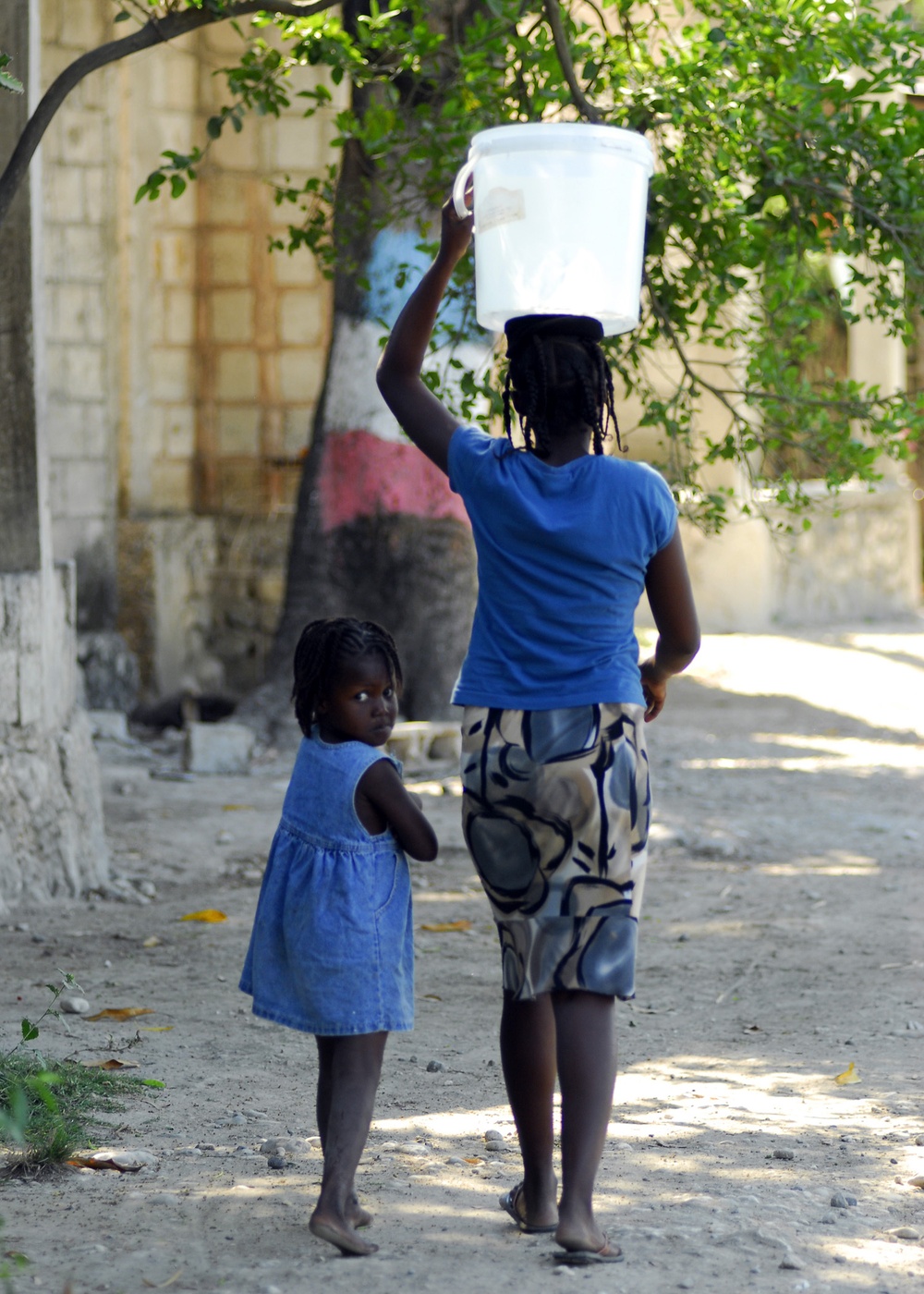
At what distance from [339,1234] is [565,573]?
1.14 meters

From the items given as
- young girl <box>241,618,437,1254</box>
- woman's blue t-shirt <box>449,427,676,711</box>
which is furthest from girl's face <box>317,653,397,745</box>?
woman's blue t-shirt <box>449,427,676,711</box>

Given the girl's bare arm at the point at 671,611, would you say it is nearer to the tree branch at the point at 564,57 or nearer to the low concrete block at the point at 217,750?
the tree branch at the point at 564,57

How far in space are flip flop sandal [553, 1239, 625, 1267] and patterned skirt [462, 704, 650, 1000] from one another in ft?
1.33

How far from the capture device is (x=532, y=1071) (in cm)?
262

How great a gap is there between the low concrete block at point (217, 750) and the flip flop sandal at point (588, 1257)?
5413 mm

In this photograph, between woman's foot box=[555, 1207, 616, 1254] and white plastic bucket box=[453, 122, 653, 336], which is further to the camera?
white plastic bucket box=[453, 122, 653, 336]

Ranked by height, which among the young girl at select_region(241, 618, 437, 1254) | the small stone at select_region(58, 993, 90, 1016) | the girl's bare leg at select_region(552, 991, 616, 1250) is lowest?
the small stone at select_region(58, 993, 90, 1016)

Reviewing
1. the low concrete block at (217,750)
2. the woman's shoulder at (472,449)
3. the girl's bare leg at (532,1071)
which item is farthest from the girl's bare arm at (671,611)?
the low concrete block at (217,750)

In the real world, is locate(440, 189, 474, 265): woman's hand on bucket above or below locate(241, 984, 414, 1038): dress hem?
above

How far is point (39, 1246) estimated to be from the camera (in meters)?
2.57

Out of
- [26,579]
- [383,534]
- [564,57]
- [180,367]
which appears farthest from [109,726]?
[564,57]

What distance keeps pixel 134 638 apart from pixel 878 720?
187 inches

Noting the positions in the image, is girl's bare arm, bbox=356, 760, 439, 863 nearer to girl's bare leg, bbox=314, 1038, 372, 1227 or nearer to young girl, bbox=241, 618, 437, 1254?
young girl, bbox=241, 618, 437, 1254

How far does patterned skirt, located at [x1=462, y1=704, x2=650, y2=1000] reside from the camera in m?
2.51
